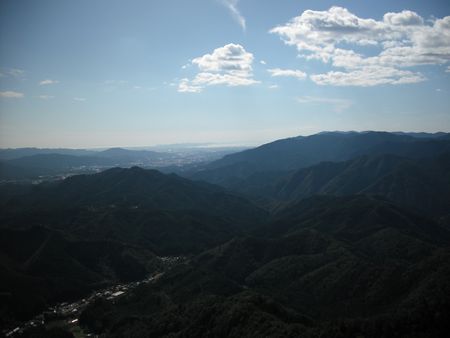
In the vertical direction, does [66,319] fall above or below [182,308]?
below

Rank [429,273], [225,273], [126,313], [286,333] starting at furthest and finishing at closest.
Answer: [225,273]
[126,313]
[429,273]
[286,333]

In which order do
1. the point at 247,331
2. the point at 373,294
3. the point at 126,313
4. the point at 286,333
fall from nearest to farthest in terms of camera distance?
the point at 286,333 → the point at 247,331 → the point at 373,294 → the point at 126,313

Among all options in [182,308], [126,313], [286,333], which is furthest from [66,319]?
[286,333]

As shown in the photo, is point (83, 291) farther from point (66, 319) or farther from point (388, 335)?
point (388, 335)

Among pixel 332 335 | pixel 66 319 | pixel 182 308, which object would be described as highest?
pixel 332 335

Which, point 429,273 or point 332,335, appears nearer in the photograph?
point 332,335

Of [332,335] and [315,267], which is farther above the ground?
[332,335]

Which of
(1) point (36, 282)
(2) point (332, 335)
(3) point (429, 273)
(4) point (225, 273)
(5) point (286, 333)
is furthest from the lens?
(4) point (225, 273)

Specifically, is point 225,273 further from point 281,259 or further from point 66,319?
point 66,319

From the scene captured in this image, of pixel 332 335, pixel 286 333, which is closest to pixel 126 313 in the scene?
pixel 286 333
